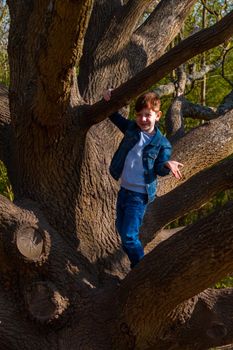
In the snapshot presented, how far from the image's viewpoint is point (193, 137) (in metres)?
4.86

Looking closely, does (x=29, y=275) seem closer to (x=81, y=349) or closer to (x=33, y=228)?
(x=33, y=228)

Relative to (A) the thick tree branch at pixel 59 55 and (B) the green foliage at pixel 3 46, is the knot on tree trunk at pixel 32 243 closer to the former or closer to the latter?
(A) the thick tree branch at pixel 59 55

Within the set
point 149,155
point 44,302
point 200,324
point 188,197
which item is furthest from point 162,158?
point 44,302

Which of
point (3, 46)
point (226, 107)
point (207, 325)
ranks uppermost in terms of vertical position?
point (3, 46)

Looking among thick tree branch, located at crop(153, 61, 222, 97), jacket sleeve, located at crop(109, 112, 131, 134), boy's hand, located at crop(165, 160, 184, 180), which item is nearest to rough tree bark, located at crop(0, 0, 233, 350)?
jacket sleeve, located at crop(109, 112, 131, 134)

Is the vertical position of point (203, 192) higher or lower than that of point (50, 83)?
lower

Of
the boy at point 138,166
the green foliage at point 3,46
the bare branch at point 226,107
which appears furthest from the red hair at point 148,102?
the green foliage at point 3,46

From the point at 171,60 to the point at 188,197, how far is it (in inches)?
51.0

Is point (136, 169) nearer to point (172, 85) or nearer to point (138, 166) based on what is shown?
point (138, 166)

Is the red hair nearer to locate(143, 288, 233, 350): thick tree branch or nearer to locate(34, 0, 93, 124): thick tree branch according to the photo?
locate(34, 0, 93, 124): thick tree branch

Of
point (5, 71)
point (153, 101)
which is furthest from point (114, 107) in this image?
point (5, 71)

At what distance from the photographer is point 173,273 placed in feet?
9.93

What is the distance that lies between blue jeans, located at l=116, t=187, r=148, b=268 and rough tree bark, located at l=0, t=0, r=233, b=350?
0.25 metres

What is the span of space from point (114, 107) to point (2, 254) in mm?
1092
